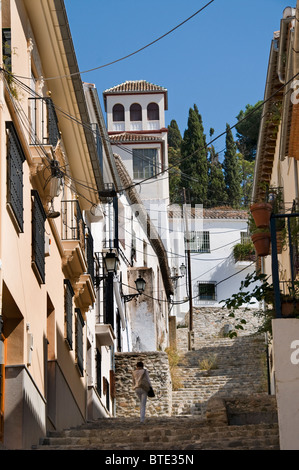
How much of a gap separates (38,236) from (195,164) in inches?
2245

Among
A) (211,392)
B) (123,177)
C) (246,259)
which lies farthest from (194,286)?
(211,392)

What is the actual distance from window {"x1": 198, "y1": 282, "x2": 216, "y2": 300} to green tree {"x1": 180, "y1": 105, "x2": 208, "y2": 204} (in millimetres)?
12773

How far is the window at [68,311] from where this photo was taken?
1917 centimetres

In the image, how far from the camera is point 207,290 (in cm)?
5878

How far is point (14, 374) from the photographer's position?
13.3 meters

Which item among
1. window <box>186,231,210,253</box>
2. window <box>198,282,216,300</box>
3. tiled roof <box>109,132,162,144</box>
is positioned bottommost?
window <box>198,282,216,300</box>

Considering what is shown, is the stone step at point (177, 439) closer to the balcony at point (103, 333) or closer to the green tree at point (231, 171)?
the balcony at point (103, 333)

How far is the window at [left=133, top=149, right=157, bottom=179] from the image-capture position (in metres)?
55.5

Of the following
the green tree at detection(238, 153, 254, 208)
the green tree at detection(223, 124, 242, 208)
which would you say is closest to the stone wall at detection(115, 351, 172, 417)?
the green tree at detection(223, 124, 242, 208)

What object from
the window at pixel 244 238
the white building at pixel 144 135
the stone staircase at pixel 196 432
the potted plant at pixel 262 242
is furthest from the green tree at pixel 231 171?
the potted plant at pixel 262 242

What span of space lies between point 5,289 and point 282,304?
3419mm

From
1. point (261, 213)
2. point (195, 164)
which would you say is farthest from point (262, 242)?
point (195, 164)

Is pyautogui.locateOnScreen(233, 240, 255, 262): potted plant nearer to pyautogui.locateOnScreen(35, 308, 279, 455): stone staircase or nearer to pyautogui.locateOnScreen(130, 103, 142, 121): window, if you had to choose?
pyautogui.locateOnScreen(130, 103, 142, 121): window

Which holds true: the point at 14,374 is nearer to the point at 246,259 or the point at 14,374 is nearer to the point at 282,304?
the point at 282,304
